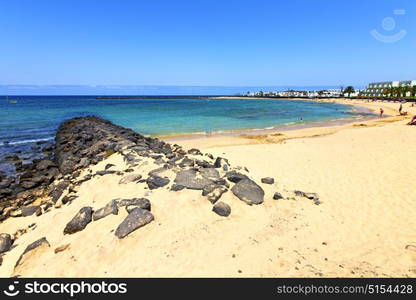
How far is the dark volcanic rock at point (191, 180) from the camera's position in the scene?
23.6 ft

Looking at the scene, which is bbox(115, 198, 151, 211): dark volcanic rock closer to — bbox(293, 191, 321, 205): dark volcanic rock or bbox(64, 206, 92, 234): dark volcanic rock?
bbox(64, 206, 92, 234): dark volcanic rock

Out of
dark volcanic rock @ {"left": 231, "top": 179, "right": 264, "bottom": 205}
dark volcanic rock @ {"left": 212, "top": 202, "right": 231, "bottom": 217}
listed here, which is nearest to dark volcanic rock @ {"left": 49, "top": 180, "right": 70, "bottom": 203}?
dark volcanic rock @ {"left": 212, "top": 202, "right": 231, "bottom": 217}

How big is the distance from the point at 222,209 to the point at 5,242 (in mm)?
6028

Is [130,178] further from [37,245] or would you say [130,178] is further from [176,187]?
[37,245]

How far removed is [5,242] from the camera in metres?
6.03

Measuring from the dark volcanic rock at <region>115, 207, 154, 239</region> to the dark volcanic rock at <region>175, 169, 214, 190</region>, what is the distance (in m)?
1.75

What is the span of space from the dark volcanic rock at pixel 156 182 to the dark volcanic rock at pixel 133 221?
4.90ft

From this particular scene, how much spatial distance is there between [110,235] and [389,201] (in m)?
8.80

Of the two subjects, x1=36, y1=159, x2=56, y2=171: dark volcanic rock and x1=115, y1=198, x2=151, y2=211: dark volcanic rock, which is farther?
x1=36, y1=159, x2=56, y2=171: dark volcanic rock

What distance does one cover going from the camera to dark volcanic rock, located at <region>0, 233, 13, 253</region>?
5902mm

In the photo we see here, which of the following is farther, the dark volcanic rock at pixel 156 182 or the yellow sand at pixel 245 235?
the dark volcanic rock at pixel 156 182

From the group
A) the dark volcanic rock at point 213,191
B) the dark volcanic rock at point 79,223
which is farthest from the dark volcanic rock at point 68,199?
the dark volcanic rock at point 213,191

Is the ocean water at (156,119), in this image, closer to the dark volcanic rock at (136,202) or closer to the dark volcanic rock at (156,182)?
the dark volcanic rock at (156,182)

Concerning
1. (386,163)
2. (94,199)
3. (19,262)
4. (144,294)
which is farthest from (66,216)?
(386,163)
